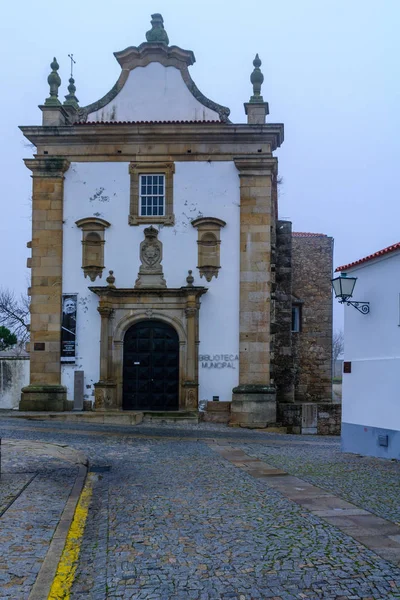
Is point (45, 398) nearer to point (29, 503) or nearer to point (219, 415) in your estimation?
point (219, 415)

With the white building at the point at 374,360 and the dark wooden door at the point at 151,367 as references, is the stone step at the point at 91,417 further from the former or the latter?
the white building at the point at 374,360


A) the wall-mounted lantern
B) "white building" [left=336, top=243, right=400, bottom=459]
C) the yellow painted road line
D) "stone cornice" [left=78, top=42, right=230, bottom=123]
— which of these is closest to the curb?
the yellow painted road line

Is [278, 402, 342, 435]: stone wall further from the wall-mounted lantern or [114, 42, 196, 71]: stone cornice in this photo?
[114, 42, 196, 71]: stone cornice

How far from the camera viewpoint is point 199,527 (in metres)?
6.79

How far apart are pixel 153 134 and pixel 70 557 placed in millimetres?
16134

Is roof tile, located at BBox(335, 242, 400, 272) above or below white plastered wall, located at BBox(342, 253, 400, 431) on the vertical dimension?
above

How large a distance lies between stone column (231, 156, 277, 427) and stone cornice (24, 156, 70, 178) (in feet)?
16.4

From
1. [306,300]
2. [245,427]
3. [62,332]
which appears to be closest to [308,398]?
[306,300]

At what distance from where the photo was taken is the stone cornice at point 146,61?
68.7 ft

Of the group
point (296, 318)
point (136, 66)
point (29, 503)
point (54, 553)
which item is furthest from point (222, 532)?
point (296, 318)

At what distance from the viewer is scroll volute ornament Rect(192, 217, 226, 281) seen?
20000 mm

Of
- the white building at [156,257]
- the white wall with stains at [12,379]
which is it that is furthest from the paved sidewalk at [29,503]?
the white wall with stains at [12,379]

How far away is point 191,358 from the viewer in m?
19.7

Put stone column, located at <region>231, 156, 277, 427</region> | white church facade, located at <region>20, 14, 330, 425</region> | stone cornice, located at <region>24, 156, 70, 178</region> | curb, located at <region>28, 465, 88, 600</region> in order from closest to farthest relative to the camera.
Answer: curb, located at <region>28, 465, 88, 600</region>
stone column, located at <region>231, 156, 277, 427</region>
white church facade, located at <region>20, 14, 330, 425</region>
stone cornice, located at <region>24, 156, 70, 178</region>
